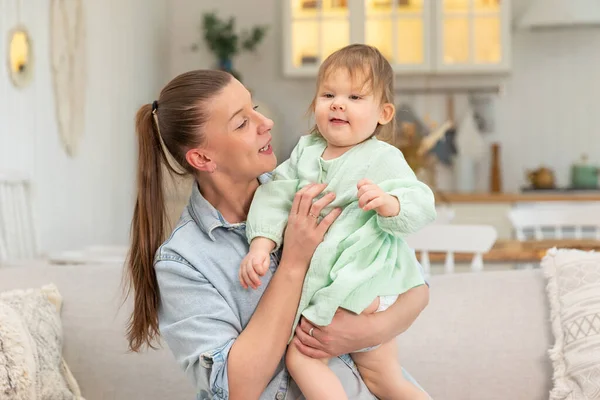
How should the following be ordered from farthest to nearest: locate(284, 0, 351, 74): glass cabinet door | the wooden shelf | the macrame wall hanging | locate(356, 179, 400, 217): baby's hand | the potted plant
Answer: the potted plant < locate(284, 0, 351, 74): glass cabinet door < the wooden shelf < the macrame wall hanging < locate(356, 179, 400, 217): baby's hand

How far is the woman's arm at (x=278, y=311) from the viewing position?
1.42m

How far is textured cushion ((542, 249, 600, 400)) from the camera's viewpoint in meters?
1.87

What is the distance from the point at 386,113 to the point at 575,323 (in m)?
0.76

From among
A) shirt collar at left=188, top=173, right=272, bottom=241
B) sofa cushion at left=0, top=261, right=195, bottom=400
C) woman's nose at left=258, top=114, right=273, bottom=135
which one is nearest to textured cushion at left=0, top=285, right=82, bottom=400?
sofa cushion at left=0, top=261, right=195, bottom=400

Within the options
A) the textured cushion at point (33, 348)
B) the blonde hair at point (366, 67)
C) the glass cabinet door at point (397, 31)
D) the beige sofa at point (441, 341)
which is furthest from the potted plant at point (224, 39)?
the blonde hair at point (366, 67)

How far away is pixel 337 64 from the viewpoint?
1.55 metres

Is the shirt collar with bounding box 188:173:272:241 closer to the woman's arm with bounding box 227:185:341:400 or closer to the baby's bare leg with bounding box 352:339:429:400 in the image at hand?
the woman's arm with bounding box 227:185:341:400

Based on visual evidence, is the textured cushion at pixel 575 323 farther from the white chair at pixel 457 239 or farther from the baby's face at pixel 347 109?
the baby's face at pixel 347 109

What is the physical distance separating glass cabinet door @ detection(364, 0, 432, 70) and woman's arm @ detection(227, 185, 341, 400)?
419 centimetres

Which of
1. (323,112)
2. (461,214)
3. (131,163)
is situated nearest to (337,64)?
(323,112)

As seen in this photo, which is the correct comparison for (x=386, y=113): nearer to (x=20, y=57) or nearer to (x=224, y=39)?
(x=20, y=57)

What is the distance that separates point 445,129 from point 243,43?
1.56 meters

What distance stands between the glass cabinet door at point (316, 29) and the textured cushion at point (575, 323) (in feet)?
12.1

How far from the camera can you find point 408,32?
5.51 metres
